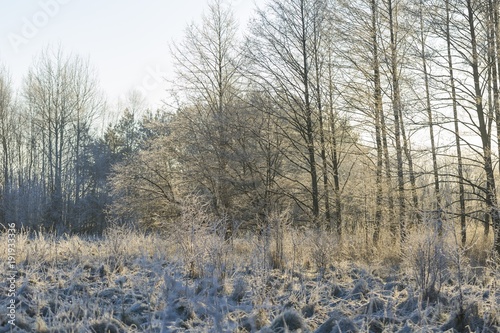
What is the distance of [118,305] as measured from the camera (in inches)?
200

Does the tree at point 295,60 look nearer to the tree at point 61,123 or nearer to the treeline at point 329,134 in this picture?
the treeline at point 329,134

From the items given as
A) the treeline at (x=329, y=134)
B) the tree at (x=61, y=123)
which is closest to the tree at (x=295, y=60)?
the treeline at (x=329, y=134)

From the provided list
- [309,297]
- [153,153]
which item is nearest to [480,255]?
[309,297]

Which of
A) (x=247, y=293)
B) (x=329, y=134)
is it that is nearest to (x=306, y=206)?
(x=329, y=134)

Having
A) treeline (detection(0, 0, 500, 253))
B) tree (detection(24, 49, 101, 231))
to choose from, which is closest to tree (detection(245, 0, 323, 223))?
treeline (detection(0, 0, 500, 253))

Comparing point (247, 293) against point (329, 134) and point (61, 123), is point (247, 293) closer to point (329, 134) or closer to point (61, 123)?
point (329, 134)

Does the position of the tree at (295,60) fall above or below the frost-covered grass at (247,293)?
above

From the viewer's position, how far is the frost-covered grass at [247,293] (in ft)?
14.4

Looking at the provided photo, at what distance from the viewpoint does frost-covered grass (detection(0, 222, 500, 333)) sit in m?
4.38

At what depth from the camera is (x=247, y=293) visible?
5629 millimetres

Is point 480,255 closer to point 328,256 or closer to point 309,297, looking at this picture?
point 328,256

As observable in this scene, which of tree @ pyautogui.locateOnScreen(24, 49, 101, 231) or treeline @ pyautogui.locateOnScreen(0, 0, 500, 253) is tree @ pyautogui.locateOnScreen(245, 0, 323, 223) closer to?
treeline @ pyautogui.locateOnScreen(0, 0, 500, 253)

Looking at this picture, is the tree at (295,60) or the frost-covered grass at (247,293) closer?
the frost-covered grass at (247,293)

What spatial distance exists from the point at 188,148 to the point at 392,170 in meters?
8.47
